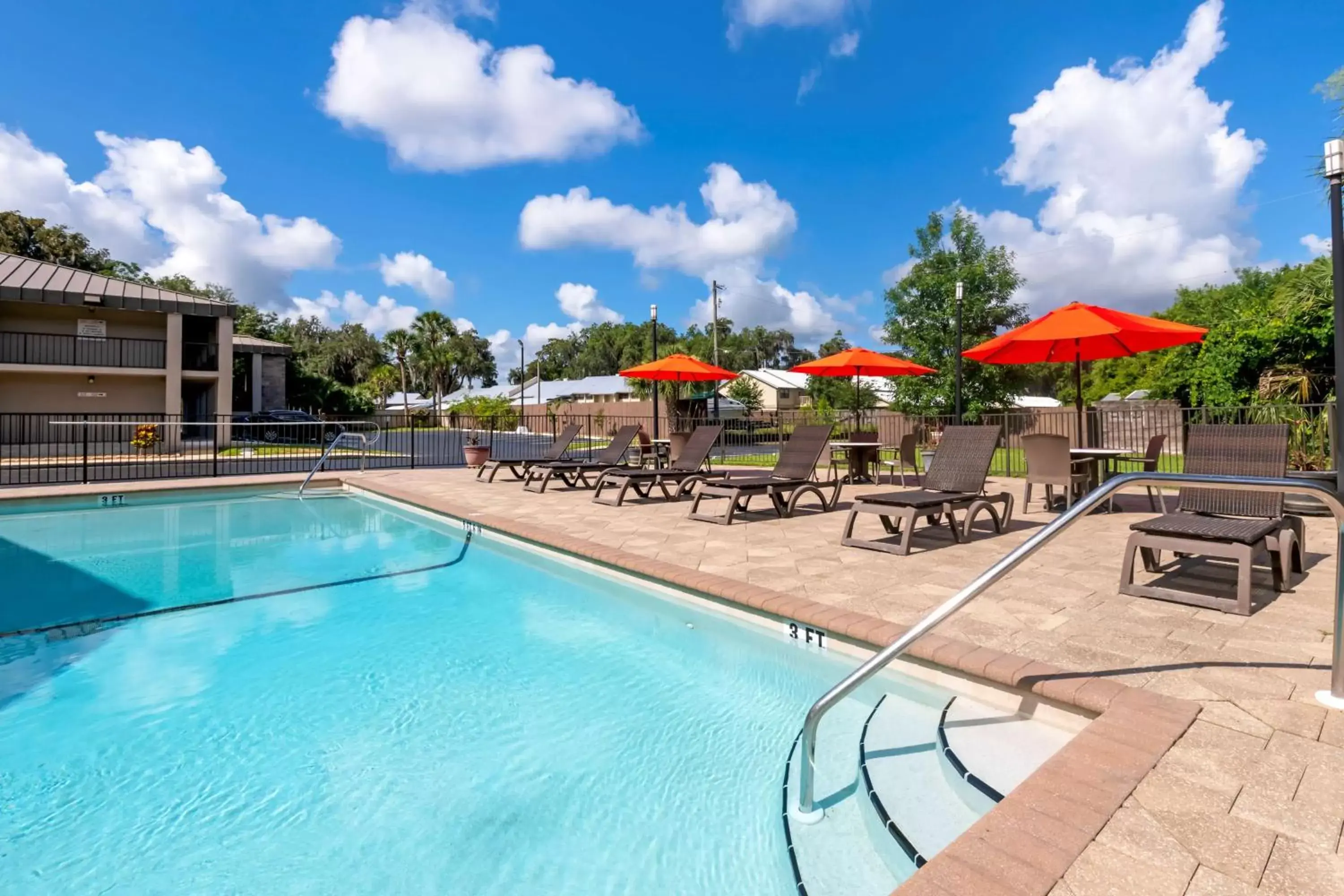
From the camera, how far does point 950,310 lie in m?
26.1

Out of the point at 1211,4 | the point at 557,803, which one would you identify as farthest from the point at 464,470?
the point at 1211,4

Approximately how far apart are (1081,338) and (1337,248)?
200 inches

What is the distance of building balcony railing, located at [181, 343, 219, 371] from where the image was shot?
2103cm

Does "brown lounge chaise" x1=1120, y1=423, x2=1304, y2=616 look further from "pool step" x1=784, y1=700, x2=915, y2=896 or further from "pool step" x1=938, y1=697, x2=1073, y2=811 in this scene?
"pool step" x1=784, y1=700, x2=915, y2=896

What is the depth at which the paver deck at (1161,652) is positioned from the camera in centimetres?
164

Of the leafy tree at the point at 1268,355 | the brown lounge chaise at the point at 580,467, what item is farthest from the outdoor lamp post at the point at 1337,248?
the leafy tree at the point at 1268,355

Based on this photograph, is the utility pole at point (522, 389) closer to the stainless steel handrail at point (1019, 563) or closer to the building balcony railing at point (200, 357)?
the building balcony railing at point (200, 357)

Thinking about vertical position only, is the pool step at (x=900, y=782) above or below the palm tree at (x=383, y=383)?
below

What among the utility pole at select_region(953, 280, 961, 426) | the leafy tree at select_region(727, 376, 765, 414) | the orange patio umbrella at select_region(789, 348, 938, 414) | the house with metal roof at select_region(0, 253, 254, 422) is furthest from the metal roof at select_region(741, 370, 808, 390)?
the utility pole at select_region(953, 280, 961, 426)

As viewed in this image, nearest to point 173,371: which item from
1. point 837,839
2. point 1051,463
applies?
point 1051,463

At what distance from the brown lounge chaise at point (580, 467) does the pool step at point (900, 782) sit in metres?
8.00

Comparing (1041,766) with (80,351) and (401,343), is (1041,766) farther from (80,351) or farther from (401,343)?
(401,343)

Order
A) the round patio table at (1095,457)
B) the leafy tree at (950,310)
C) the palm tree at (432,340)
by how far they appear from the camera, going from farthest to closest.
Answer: the palm tree at (432,340) → the leafy tree at (950,310) → the round patio table at (1095,457)

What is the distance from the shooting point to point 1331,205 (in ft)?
10.4
